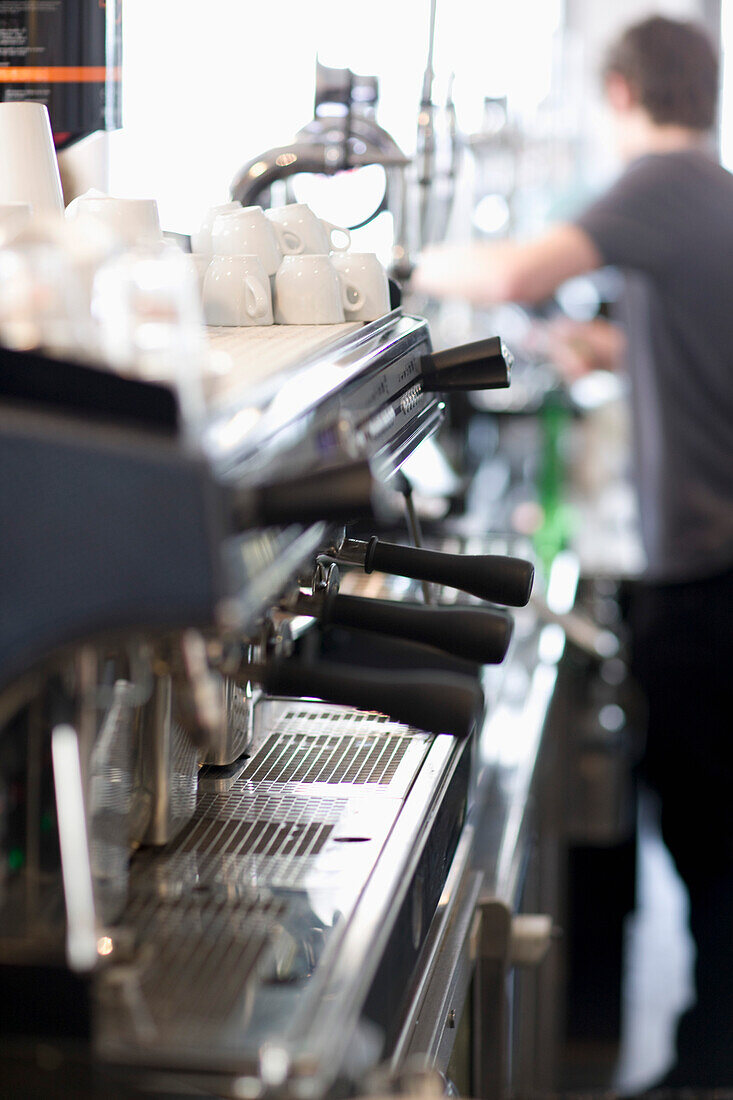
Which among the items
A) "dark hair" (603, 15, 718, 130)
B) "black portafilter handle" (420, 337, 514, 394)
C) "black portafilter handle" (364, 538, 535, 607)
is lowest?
"black portafilter handle" (364, 538, 535, 607)

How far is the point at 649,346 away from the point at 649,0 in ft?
10.6

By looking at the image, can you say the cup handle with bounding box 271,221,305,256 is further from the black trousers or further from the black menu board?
the black trousers

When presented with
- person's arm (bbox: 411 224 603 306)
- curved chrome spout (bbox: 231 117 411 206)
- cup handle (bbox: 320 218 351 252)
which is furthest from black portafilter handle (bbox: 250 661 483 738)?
person's arm (bbox: 411 224 603 306)

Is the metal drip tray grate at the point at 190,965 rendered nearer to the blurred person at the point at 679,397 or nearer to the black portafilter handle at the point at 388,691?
the black portafilter handle at the point at 388,691

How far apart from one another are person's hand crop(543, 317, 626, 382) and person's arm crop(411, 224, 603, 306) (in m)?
1.04

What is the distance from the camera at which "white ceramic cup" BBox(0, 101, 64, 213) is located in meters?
0.98

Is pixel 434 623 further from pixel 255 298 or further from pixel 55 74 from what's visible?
pixel 55 74

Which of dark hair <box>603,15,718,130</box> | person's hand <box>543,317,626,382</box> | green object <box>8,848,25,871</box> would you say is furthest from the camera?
person's hand <box>543,317,626,382</box>

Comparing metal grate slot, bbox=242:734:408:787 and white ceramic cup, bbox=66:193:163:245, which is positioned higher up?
white ceramic cup, bbox=66:193:163:245

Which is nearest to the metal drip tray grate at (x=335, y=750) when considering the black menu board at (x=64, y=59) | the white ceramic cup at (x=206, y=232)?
the white ceramic cup at (x=206, y=232)

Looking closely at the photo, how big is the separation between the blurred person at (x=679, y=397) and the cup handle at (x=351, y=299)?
4.13 feet

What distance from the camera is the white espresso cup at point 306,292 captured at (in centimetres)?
101

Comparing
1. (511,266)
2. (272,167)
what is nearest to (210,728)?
(272,167)

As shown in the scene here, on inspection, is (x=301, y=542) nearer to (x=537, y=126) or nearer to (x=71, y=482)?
(x=71, y=482)
